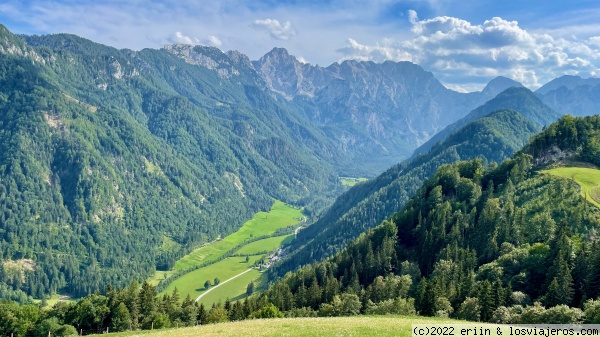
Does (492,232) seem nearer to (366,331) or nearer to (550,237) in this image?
(550,237)

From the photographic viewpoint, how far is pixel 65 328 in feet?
325

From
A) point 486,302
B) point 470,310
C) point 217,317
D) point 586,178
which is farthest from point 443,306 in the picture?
point 586,178

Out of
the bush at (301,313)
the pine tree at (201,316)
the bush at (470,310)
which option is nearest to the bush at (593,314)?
the bush at (470,310)

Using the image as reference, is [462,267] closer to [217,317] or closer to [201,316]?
[217,317]

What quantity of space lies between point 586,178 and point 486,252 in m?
53.0

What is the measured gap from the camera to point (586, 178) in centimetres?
15088

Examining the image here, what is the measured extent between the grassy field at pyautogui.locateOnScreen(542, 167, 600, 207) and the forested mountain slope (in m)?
3.63

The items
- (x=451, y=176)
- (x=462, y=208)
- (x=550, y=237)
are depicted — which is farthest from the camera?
(x=451, y=176)

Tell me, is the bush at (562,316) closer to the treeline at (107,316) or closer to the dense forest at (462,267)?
the dense forest at (462,267)

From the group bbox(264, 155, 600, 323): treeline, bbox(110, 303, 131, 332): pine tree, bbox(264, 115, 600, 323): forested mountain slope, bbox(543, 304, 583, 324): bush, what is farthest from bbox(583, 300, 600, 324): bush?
bbox(110, 303, 131, 332): pine tree

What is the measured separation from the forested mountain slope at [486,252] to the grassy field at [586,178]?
3634 millimetres

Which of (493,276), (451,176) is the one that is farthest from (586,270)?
(451,176)

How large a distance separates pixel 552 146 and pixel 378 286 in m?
115

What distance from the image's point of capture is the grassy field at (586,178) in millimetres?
135525
